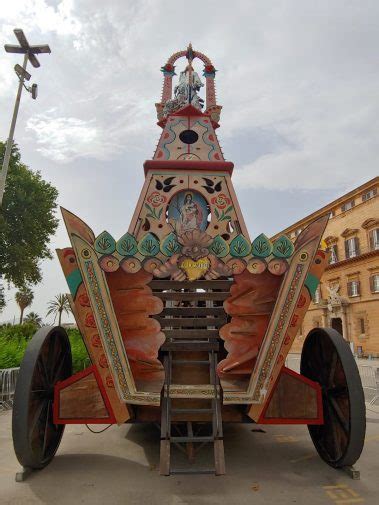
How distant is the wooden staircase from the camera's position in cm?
411

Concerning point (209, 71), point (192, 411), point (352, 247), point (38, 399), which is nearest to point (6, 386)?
point (38, 399)

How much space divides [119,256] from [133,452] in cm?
290

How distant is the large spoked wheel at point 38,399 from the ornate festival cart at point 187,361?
0.05ft

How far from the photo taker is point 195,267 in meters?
4.32

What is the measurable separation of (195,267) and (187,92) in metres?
6.54

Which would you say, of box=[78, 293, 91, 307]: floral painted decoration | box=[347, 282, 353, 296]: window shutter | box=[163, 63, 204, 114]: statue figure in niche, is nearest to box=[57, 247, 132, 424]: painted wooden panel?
box=[78, 293, 91, 307]: floral painted decoration

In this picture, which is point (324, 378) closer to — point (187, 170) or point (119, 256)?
point (119, 256)

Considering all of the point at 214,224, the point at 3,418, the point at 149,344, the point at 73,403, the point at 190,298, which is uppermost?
the point at 214,224

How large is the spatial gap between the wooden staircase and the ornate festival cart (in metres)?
0.02

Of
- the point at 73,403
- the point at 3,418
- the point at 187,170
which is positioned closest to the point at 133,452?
the point at 73,403

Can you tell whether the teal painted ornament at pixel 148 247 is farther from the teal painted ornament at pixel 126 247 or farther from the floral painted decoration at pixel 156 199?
the floral painted decoration at pixel 156 199

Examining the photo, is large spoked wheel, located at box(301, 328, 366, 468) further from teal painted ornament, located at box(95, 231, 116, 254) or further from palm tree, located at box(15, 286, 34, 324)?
palm tree, located at box(15, 286, 34, 324)

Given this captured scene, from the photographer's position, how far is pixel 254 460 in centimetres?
479

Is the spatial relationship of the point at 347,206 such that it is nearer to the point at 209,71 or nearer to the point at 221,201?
the point at 209,71
